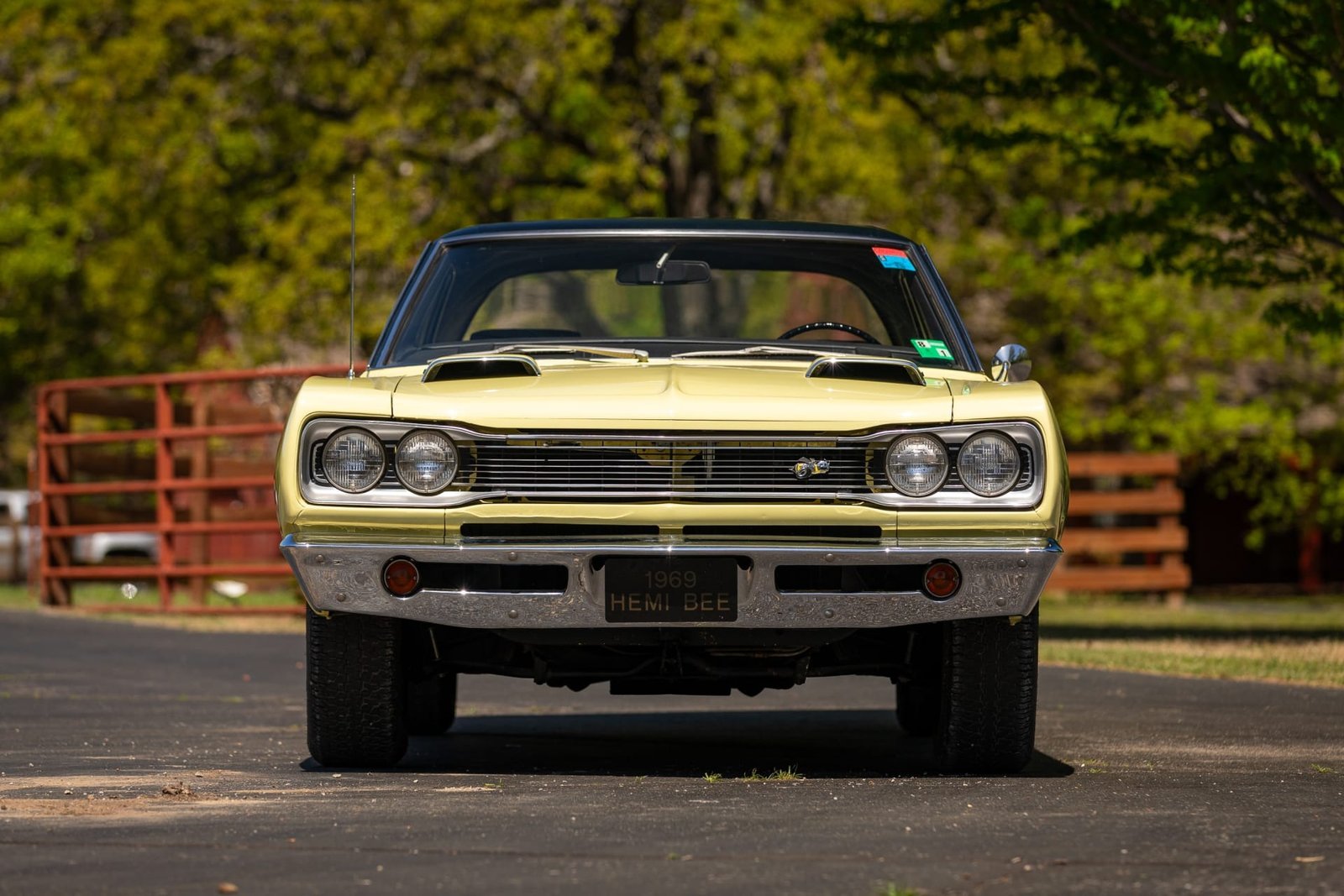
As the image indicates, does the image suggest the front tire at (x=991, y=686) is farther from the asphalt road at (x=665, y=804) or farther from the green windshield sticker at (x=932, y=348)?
the green windshield sticker at (x=932, y=348)

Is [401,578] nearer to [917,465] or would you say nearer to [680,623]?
[680,623]

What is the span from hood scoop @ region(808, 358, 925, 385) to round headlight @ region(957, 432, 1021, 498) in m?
0.40

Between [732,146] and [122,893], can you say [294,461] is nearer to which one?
[122,893]

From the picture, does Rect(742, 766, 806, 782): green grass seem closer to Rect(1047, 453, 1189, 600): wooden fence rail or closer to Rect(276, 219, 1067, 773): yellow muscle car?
Rect(276, 219, 1067, 773): yellow muscle car

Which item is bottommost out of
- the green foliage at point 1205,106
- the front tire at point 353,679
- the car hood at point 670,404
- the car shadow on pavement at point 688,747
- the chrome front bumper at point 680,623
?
the car shadow on pavement at point 688,747

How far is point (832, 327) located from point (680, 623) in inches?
71.9

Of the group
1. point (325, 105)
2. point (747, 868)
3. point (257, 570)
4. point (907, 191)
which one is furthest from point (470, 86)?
point (747, 868)

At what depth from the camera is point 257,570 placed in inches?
685

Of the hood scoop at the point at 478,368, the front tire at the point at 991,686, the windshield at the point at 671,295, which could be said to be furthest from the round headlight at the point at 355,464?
the front tire at the point at 991,686

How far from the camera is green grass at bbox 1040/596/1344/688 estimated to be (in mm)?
11828

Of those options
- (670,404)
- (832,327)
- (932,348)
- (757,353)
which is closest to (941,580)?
(670,404)

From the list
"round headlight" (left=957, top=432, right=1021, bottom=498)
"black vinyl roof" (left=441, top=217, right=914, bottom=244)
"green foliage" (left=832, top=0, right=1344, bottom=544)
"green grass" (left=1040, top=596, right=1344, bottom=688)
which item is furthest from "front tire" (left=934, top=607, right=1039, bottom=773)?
"green foliage" (left=832, top=0, right=1344, bottom=544)

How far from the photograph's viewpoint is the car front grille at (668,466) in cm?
620

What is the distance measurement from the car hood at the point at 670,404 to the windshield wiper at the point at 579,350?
507 mm
